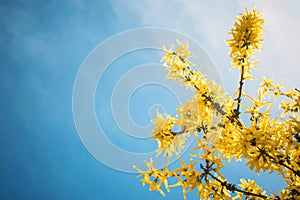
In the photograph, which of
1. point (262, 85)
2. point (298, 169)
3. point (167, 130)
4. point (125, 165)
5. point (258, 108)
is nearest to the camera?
point (298, 169)

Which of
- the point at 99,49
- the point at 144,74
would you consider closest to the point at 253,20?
the point at 144,74

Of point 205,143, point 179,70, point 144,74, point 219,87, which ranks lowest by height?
point 205,143

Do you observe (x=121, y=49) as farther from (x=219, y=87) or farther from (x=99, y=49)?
(x=219, y=87)

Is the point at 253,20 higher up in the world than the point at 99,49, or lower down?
lower down

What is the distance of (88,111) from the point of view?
26.8ft

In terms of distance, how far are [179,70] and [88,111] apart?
595 cm

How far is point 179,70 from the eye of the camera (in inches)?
102

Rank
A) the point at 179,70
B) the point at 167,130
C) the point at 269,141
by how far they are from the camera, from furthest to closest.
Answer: the point at 179,70
the point at 167,130
the point at 269,141

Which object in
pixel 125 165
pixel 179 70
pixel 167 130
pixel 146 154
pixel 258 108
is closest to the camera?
pixel 258 108

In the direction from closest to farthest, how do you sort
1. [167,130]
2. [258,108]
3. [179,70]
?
[258,108]
[167,130]
[179,70]

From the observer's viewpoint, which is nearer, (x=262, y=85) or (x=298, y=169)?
(x=298, y=169)

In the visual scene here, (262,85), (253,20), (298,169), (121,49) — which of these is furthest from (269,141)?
(121,49)

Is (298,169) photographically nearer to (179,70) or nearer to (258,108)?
(258,108)

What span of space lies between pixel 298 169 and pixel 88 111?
6.89 meters
